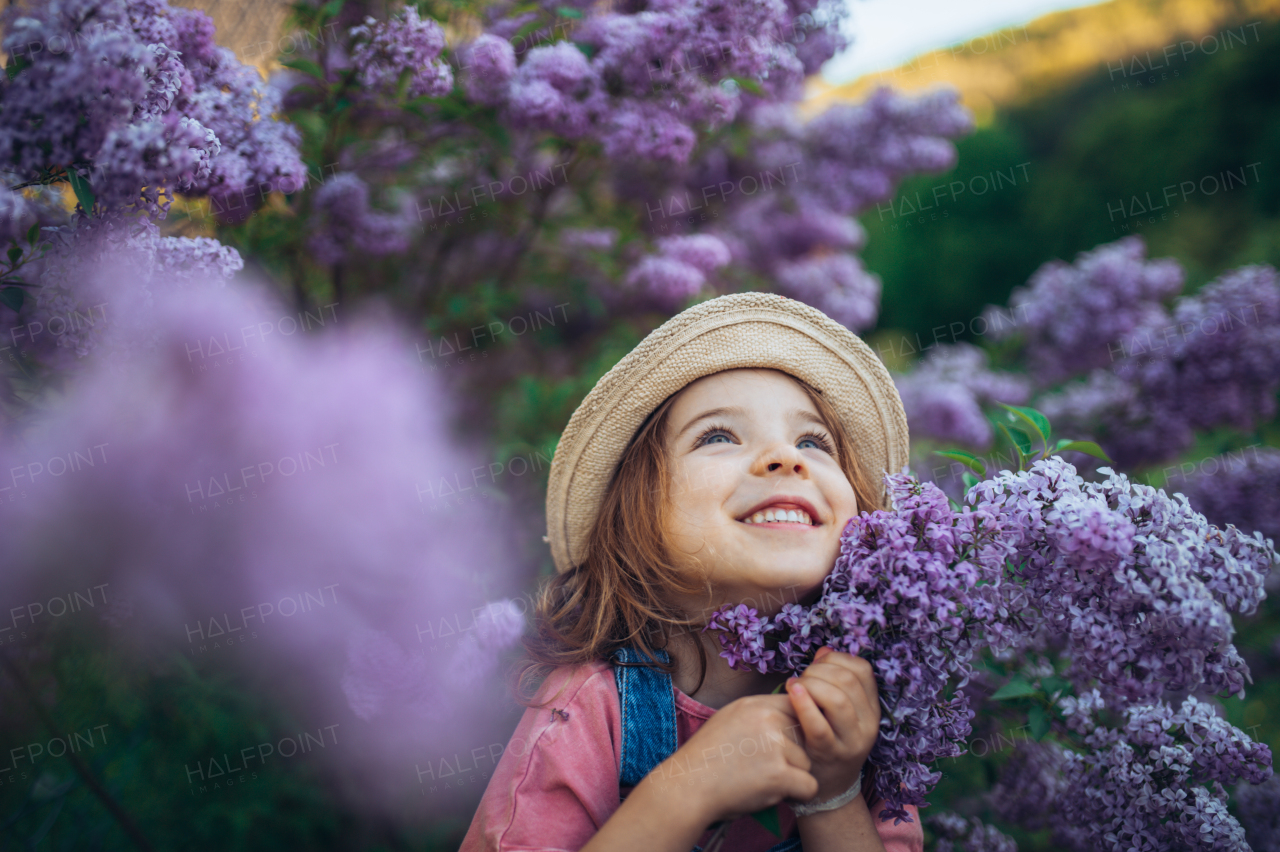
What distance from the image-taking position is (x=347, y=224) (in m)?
1.93

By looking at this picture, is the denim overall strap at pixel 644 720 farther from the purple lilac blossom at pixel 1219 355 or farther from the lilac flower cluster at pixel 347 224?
the purple lilac blossom at pixel 1219 355

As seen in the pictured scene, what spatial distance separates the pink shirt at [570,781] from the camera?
1088mm

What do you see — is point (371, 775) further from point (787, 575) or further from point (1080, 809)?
point (1080, 809)

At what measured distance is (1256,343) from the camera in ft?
7.23

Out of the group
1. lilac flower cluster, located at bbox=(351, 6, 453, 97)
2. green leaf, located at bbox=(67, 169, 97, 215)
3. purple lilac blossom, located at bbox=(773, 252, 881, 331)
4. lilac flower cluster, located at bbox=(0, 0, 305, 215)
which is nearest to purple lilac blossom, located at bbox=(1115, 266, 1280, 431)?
purple lilac blossom, located at bbox=(773, 252, 881, 331)

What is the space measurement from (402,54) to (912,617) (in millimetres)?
1585

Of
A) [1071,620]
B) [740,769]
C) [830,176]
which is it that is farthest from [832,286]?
[740,769]

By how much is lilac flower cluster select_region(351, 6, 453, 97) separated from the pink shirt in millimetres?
1380

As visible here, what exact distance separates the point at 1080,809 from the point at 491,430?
1.80 metres

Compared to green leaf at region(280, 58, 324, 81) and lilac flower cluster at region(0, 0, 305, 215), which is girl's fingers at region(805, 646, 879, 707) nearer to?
lilac flower cluster at region(0, 0, 305, 215)

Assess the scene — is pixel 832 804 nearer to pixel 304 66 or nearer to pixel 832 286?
pixel 304 66

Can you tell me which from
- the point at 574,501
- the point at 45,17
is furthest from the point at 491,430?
the point at 45,17

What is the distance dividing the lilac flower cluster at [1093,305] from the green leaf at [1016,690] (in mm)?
1945

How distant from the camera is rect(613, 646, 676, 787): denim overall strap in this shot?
118cm
